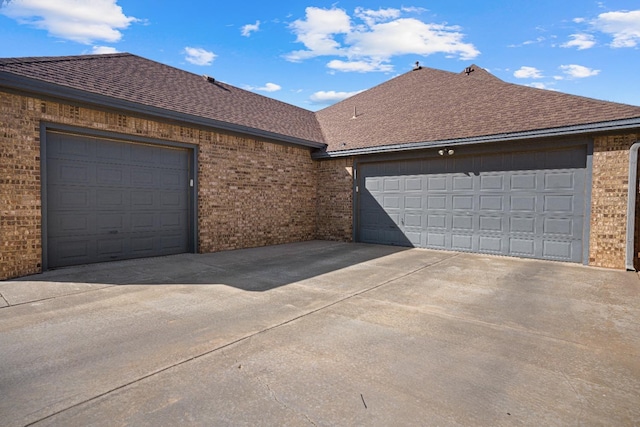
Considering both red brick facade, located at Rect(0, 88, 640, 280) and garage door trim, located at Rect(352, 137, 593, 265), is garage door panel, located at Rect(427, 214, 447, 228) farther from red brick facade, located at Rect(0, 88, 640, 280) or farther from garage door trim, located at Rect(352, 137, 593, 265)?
red brick facade, located at Rect(0, 88, 640, 280)

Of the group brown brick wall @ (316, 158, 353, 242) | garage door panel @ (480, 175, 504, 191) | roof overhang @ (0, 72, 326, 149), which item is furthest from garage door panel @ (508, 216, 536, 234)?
roof overhang @ (0, 72, 326, 149)

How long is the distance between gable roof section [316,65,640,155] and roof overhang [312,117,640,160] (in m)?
0.05

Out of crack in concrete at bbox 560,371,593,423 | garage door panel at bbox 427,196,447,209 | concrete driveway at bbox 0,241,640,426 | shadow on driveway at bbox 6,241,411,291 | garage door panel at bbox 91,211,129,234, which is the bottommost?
shadow on driveway at bbox 6,241,411,291

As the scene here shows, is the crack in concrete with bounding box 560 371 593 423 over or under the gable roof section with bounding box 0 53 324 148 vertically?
under

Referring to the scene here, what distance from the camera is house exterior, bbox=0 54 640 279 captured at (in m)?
6.91

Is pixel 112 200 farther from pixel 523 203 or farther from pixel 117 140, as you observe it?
pixel 523 203

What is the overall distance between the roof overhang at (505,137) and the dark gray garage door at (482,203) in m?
0.58

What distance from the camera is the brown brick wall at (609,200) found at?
7613 millimetres

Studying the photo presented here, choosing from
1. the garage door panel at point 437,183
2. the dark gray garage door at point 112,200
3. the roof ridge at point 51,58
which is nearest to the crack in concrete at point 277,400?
the dark gray garage door at point 112,200

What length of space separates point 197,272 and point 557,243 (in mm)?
8583

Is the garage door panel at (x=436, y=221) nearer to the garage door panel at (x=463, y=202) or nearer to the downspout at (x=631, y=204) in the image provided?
the garage door panel at (x=463, y=202)

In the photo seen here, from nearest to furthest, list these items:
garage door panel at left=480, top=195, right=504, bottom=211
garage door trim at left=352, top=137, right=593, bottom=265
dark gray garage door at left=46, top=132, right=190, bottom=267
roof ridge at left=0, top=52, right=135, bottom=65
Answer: roof ridge at left=0, top=52, right=135, bottom=65
dark gray garage door at left=46, top=132, right=190, bottom=267
garage door trim at left=352, top=137, right=593, bottom=265
garage door panel at left=480, top=195, right=504, bottom=211

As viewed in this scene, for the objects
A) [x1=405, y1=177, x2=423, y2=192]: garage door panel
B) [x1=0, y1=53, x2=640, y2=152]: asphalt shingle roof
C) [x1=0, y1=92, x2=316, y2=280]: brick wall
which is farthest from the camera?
[x1=405, y1=177, x2=423, y2=192]: garage door panel

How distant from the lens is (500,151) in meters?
9.31
